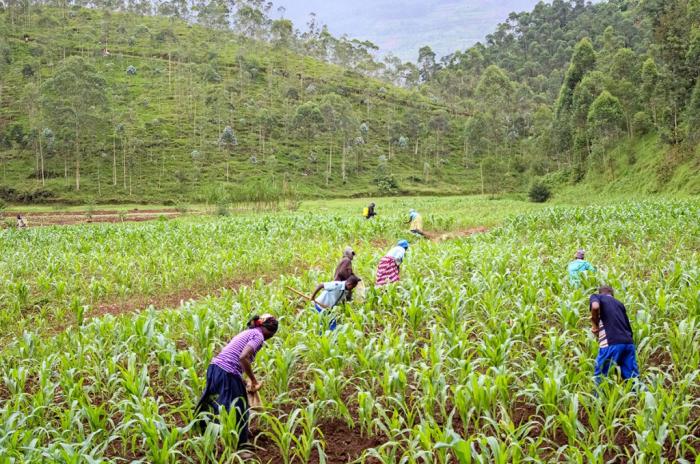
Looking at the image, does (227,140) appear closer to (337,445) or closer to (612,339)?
(337,445)

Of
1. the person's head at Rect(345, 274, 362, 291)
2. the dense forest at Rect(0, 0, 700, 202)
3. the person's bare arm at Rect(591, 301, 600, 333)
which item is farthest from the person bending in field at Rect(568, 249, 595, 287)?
the dense forest at Rect(0, 0, 700, 202)

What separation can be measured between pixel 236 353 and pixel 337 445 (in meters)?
1.35

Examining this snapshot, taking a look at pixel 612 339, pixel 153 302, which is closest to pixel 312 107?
pixel 153 302

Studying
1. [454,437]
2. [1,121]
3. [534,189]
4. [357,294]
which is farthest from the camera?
[1,121]

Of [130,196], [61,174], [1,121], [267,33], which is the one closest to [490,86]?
[267,33]

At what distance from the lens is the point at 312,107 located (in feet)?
214

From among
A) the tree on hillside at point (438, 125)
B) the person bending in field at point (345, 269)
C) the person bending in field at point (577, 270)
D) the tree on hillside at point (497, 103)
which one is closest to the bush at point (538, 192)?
the tree on hillside at point (497, 103)

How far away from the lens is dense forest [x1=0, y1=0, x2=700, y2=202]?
39.7 meters

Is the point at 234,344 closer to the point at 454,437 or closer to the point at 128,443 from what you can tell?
the point at 128,443

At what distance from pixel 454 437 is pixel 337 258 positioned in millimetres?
10285

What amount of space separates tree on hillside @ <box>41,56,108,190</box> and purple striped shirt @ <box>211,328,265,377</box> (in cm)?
5338

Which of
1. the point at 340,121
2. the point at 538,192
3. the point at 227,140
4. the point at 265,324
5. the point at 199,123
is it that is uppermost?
the point at 199,123

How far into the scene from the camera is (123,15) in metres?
98.6

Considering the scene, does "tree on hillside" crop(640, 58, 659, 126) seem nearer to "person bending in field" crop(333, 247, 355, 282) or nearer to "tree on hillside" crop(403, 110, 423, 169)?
"tree on hillside" crop(403, 110, 423, 169)
